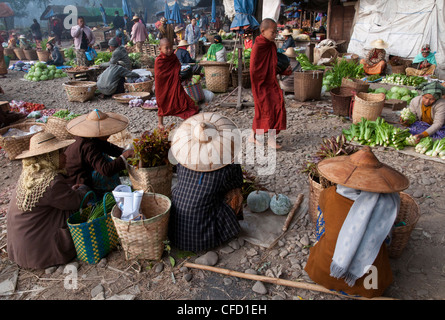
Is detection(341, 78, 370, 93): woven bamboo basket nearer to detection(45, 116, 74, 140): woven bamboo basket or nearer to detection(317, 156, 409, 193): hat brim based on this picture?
detection(317, 156, 409, 193): hat brim

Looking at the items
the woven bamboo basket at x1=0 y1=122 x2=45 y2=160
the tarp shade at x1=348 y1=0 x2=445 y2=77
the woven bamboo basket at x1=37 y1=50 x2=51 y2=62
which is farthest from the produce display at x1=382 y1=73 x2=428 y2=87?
the woven bamboo basket at x1=37 y1=50 x2=51 y2=62

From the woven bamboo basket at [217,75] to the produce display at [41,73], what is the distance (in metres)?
6.17

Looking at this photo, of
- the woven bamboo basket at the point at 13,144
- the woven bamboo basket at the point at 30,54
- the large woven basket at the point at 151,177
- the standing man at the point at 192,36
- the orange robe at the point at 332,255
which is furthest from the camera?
the woven bamboo basket at the point at 30,54

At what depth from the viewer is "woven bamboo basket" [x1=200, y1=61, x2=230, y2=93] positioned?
739cm

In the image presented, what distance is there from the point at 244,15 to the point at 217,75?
190 cm

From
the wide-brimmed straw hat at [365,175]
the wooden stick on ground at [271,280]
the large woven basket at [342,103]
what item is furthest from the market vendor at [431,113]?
the wooden stick on ground at [271,280]

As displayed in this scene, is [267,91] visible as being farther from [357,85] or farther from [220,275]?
[220,275]

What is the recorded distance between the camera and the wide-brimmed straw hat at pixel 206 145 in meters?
2.44

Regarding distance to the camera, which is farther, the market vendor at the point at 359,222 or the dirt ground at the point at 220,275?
the dirt ground at the point at 220,275

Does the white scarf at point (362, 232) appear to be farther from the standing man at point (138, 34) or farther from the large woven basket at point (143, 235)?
the standing man at point (138, 34)

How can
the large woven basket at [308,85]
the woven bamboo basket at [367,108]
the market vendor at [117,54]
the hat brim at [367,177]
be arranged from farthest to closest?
the market vendor at [117,54] < the large woven basket at [308,85] < the woven bamboo basket at [367,108] < the hat brim at [367,177]

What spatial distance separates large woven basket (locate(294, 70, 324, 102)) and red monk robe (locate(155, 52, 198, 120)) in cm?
270

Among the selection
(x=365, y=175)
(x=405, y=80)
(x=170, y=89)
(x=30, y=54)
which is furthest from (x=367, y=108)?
(x=30, y=54)

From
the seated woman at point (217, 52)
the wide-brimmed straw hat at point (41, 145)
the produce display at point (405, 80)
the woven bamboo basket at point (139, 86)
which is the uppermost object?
the seated woman at point (217, 52)
